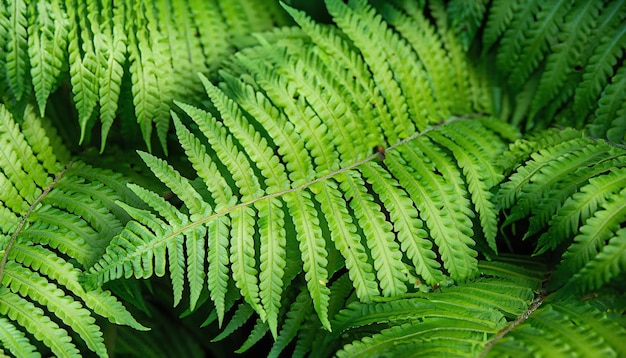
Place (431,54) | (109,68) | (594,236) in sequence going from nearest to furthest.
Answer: (594,236) < (109,68) < (431,54)

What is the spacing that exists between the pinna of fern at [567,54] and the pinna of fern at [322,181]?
18 centimetres

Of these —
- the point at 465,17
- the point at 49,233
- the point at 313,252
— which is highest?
the point at 465,17

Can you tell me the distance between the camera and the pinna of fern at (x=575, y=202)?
40.6 inches

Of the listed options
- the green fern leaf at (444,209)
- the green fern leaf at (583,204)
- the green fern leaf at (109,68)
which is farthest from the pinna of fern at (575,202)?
the green fern leaf at (109,68)

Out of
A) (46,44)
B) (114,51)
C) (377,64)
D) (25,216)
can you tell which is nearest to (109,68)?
(114,51)

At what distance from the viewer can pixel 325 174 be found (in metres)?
1.33

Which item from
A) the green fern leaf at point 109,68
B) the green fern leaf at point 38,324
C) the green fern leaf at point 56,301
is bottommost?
the green fern leaf at point 38,324

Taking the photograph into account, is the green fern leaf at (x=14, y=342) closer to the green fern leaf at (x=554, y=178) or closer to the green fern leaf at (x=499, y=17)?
the green fern leaf at (x=554, y=178)

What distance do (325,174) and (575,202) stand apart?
0.59 meters

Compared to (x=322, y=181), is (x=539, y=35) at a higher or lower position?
higher

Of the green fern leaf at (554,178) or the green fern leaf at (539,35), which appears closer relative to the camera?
the green fern leaf at (554,178)

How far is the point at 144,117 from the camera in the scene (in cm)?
144

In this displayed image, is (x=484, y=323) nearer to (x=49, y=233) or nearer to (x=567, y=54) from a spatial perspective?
(x=567, y=54)

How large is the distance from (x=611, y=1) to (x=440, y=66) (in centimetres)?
52
